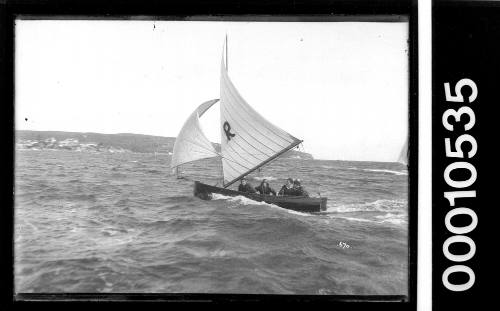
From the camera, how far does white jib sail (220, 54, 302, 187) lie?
2109 mm

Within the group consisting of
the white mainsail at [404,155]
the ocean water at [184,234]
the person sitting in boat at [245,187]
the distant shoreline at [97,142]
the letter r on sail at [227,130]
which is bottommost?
the ocean water at [184,234]

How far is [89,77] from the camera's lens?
2.14 metres

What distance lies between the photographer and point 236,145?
7.48 ft

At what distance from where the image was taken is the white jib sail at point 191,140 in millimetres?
2104

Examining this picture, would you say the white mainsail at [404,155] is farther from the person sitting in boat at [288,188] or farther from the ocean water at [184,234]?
the person sitting in boat at [288,188]

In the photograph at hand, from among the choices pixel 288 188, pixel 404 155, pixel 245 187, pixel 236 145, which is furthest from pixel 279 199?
pixel 404 155

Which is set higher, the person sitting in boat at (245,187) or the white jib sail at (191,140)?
the white jib sail at (191,140)

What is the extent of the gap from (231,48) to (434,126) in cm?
129

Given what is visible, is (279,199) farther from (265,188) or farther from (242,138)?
(242,138)

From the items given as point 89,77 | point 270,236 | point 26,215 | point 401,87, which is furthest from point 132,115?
point 401,87

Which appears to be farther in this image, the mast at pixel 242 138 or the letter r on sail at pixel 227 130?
the letter r on sail at pixel 227 130

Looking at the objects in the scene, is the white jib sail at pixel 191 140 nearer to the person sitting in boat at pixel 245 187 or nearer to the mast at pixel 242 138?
the mast at pixel 242 138

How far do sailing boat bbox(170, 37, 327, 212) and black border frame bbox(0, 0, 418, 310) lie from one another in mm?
411

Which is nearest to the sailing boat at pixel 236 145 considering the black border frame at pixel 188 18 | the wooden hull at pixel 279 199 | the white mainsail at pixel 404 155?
the wooden hull at pixel 279 199
